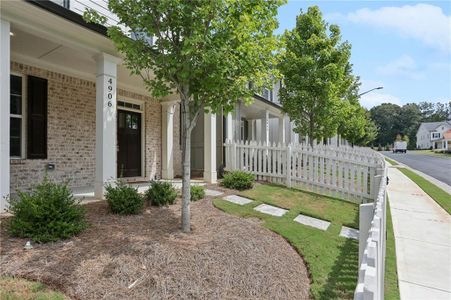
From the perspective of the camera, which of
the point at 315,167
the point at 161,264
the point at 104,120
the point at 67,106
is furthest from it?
the point at 315,167

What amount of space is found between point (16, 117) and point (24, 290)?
514 centimetres

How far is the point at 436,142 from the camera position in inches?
3319

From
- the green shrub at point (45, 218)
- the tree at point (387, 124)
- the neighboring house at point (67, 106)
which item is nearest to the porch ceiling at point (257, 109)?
the neighboring house at point (67, 106)

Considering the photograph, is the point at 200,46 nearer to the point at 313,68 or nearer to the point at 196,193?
the point at 196,193

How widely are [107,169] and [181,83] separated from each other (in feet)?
9.08

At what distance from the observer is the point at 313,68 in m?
11.6

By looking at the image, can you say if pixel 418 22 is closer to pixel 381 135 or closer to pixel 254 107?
pixel 254 107

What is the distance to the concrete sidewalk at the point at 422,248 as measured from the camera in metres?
3.83

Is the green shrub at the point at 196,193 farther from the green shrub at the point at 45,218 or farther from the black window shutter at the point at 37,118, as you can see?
the black window shutter at the point at 37,118

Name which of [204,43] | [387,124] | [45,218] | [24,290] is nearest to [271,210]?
[204,43]

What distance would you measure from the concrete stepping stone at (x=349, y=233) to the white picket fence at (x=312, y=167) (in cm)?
211

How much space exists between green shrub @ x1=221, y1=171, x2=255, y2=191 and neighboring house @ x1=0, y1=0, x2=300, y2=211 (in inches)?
45.3

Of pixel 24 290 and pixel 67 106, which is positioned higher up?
pixel 67 106

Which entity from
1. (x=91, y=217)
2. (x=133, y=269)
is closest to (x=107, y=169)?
(x=91, y=217)
